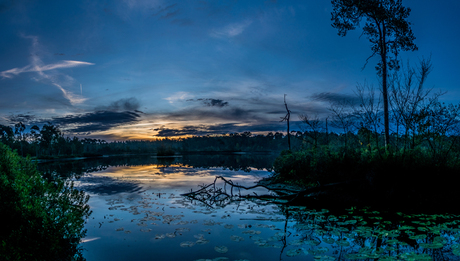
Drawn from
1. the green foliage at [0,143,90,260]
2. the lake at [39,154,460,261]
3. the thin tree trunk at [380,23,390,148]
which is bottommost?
the lake at [39,154,460,261]

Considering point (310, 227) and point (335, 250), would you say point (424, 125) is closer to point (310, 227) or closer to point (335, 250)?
point (310, 227)

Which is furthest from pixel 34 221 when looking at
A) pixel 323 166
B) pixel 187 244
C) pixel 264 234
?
pixel 323 166

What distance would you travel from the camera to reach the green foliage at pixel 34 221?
15.6ft

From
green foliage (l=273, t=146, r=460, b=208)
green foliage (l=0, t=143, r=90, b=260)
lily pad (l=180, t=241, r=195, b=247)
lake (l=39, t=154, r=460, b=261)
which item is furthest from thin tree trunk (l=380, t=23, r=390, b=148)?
green foliage (l=0, t=143, r=90, b=260)

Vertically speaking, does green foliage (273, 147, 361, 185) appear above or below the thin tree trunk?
below

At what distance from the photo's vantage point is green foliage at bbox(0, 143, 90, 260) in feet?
15.6

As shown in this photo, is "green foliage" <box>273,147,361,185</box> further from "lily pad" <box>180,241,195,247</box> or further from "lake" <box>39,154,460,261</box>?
"lily pad" <box>180,241,195,247</box>

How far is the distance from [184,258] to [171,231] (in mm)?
2012

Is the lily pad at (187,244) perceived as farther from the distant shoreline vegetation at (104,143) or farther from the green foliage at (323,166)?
the distant shoreline vegetation at (104,143)

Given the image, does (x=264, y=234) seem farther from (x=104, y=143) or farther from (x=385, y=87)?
(x=104, y=143)

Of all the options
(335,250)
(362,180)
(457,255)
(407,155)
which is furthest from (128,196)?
(407,155)

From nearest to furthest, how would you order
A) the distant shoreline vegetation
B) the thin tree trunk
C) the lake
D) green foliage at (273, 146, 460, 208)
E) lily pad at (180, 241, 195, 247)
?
the lake → lily pad at (180, 241, 195, 247) → green foliage at (273, 146, 460, 208) → the thin tree trunk → the distant shoreline vegetation

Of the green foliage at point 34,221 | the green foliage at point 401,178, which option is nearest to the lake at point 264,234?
the green foliage at point 34,221

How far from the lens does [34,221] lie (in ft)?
16.6
